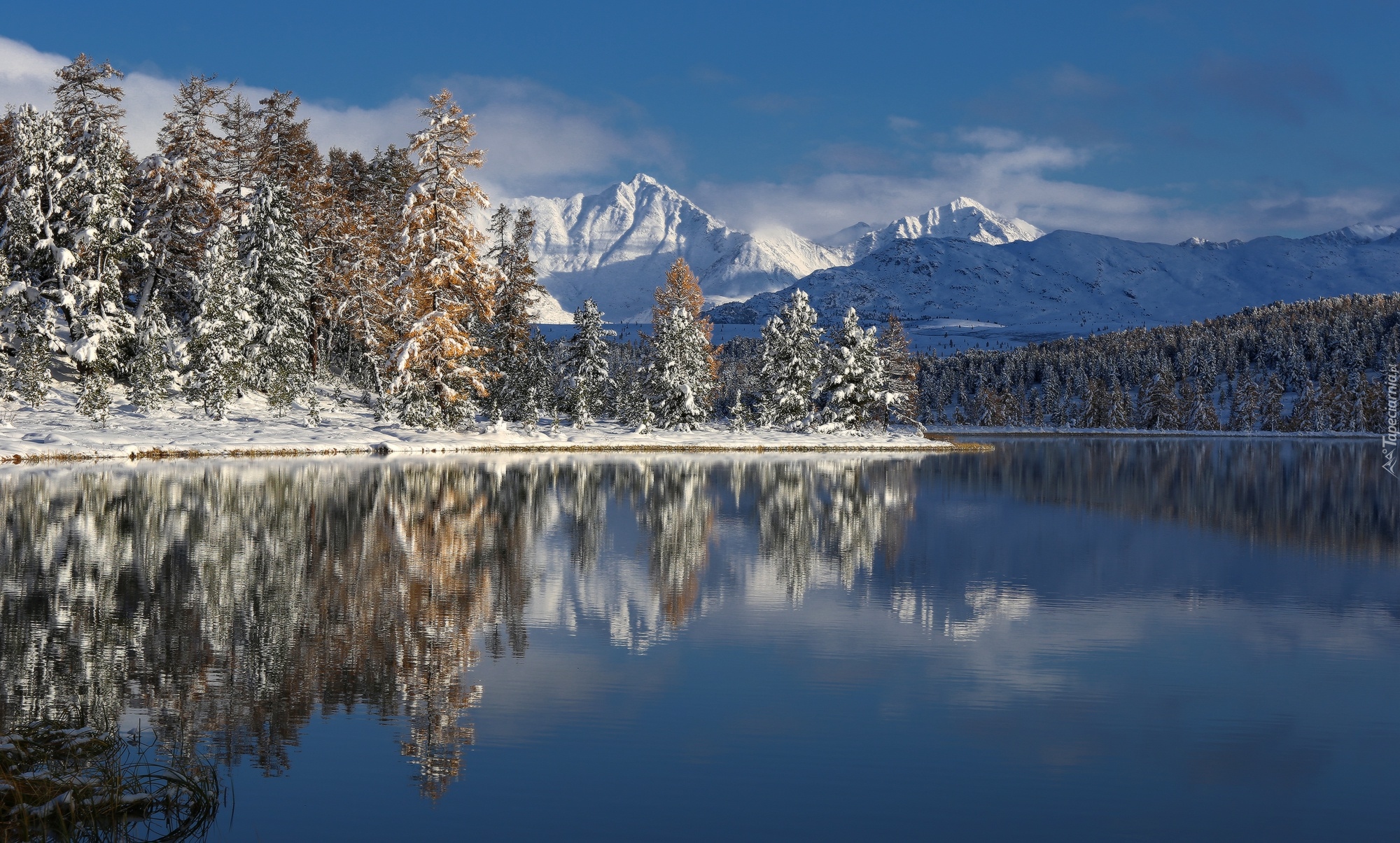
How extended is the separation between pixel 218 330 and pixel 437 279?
38.8ft

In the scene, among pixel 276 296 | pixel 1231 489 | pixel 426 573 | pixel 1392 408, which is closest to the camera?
pixel 426 573

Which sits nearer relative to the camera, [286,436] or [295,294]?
[286,436]

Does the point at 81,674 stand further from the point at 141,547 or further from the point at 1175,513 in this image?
the point at 1175,513

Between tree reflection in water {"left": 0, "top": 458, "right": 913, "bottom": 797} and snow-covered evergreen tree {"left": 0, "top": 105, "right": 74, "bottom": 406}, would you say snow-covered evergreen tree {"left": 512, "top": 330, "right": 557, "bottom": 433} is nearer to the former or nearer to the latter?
snow-covered evergreen tree {"left": 0, "top": 105, "right": 74, "bottom": 406}

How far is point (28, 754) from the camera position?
889 centimetres

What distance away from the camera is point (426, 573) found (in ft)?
62.4

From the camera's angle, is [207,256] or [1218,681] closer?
[1218,681]

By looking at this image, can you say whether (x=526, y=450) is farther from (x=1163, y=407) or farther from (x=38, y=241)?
(x=1163, y=407)

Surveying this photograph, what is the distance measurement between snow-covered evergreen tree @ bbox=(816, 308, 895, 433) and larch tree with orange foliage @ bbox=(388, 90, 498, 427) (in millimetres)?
30492

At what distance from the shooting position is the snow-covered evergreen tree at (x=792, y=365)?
8294 cm

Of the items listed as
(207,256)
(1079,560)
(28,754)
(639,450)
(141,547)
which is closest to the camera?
(28,754)

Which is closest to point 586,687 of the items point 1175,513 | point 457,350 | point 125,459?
point 1175,513

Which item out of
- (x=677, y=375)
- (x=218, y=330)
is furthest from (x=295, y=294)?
(x=677, y=375)

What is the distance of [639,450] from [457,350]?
14.1 metres
